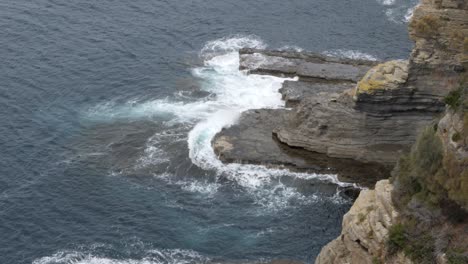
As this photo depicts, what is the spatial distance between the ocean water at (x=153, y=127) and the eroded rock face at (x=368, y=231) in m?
17.4

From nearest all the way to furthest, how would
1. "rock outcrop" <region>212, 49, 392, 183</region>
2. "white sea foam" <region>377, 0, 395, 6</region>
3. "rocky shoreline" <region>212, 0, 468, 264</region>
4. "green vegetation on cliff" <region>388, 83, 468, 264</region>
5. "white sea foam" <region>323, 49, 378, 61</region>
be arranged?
"green vegetation on cliff" <region>388, 83, 468, 264</region> → "rocky shoreline" <region>212, 0, 468, 264</region> → "rock outcrop" <region>212, 49, 392, 183</region> → "white sea foam" <region>323, 49, 378, 61</region> → "white sea foam" <region>377, 0, 395, 6</region>

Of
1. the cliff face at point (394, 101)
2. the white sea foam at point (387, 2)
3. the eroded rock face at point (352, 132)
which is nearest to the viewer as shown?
the cliff face at point (394, 101)

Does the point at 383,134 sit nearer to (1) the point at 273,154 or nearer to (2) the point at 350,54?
(1) the point at 273,154

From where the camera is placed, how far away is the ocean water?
87.4 m

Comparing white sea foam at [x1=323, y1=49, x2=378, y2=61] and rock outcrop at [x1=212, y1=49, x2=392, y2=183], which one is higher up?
white sea foam at [x1=323, y1=49, x2=378, y2=61]

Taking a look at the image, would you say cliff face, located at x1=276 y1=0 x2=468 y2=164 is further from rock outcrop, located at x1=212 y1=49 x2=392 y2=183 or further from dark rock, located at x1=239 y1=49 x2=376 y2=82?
dark rock, located at x1=239 y1=49 x2=376 y2=82

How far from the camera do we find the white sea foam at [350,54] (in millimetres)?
131250

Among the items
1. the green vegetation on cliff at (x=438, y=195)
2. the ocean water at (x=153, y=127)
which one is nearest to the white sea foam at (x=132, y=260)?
the ocean water at (x=153, y=127)

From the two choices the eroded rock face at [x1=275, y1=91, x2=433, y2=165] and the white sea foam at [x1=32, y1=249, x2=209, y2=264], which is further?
the eroded rock face at [x1=275, y1=91, x2=433, y2=165]

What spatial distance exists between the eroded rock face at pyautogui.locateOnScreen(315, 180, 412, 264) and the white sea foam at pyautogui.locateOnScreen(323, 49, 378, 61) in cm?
6629

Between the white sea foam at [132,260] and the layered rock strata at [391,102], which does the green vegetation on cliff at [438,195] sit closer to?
the white sea foam at [132,260]

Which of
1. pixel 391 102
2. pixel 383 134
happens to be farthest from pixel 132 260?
pixel 391 102

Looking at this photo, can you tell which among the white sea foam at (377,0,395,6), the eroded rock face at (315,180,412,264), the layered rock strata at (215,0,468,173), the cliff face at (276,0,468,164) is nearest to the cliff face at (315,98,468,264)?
the eroded rock face at (315,180,412,264)

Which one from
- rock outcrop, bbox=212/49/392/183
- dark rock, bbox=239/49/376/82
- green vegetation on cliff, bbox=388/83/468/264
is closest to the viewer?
green vegetation on cliff, bbox=388/83/468/264
